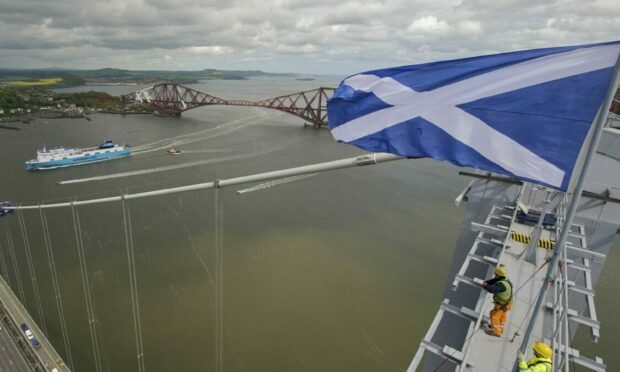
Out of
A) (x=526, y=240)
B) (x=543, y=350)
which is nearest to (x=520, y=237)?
(x=526, y=240)

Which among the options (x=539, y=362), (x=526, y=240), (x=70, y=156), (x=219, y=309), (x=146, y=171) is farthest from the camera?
(x=70, y=156)

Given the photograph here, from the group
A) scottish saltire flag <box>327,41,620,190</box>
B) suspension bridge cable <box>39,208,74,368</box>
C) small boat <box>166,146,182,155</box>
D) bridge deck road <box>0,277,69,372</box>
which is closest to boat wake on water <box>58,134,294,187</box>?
small boat <box>166,146,182,155</box>

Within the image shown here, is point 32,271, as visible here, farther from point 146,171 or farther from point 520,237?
point 520,237

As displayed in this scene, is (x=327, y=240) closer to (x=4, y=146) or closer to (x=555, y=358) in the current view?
(x=555, y=358)

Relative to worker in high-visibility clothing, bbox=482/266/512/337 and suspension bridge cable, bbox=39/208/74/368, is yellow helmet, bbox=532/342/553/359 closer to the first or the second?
worker in high-visibility clothing, bbox=482/266/512/337

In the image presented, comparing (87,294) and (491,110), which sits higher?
(491,110)

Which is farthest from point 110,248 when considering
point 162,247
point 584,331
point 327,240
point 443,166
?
point 443,166

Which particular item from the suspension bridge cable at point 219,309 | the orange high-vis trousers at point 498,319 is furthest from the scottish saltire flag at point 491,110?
the suspension bridge cable at point 219,309
